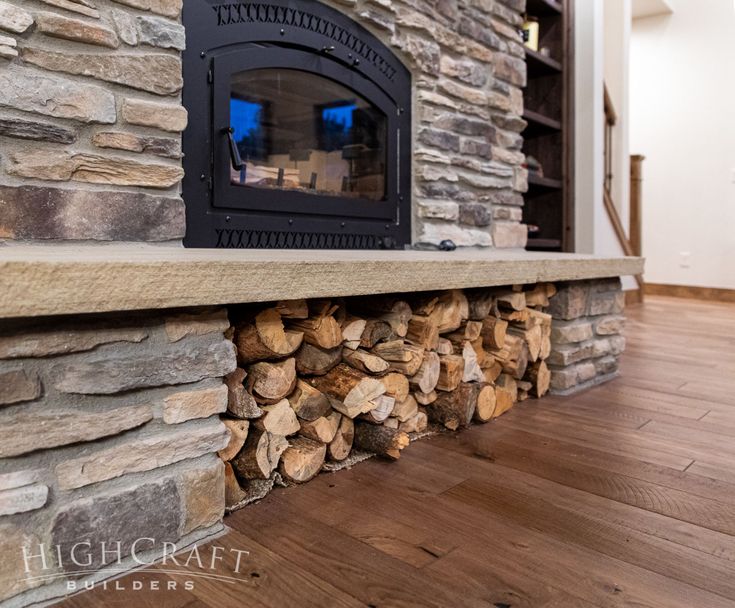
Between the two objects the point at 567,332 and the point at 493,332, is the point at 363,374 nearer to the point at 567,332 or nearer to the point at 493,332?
the point at 493,332

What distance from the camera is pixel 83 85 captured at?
1.30 meters

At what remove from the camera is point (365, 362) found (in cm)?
138

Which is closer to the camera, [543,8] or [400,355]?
[400,355]

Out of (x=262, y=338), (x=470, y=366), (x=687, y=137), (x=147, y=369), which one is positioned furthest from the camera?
(x=687, y=137)

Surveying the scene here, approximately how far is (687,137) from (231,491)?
5391mm

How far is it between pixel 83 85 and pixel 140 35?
19 centimetres

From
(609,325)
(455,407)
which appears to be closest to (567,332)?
(609,325)

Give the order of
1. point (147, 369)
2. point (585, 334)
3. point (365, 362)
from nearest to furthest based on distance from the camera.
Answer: point (147, 369) → point (365, 362) → point (585, 334)

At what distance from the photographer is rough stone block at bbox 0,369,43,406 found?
0.79 meters

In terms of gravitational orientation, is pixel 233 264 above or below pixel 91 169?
below

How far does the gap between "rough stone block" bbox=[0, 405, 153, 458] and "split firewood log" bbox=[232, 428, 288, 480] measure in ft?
0.98

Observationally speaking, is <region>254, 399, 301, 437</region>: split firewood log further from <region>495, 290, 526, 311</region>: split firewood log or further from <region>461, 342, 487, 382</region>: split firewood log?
<region>495, 290, 526, 311</region>: split firewood log

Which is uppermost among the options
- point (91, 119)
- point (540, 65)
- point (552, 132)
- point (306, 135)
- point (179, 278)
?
point (540, 65)

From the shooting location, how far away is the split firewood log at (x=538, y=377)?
1924 millimetres
